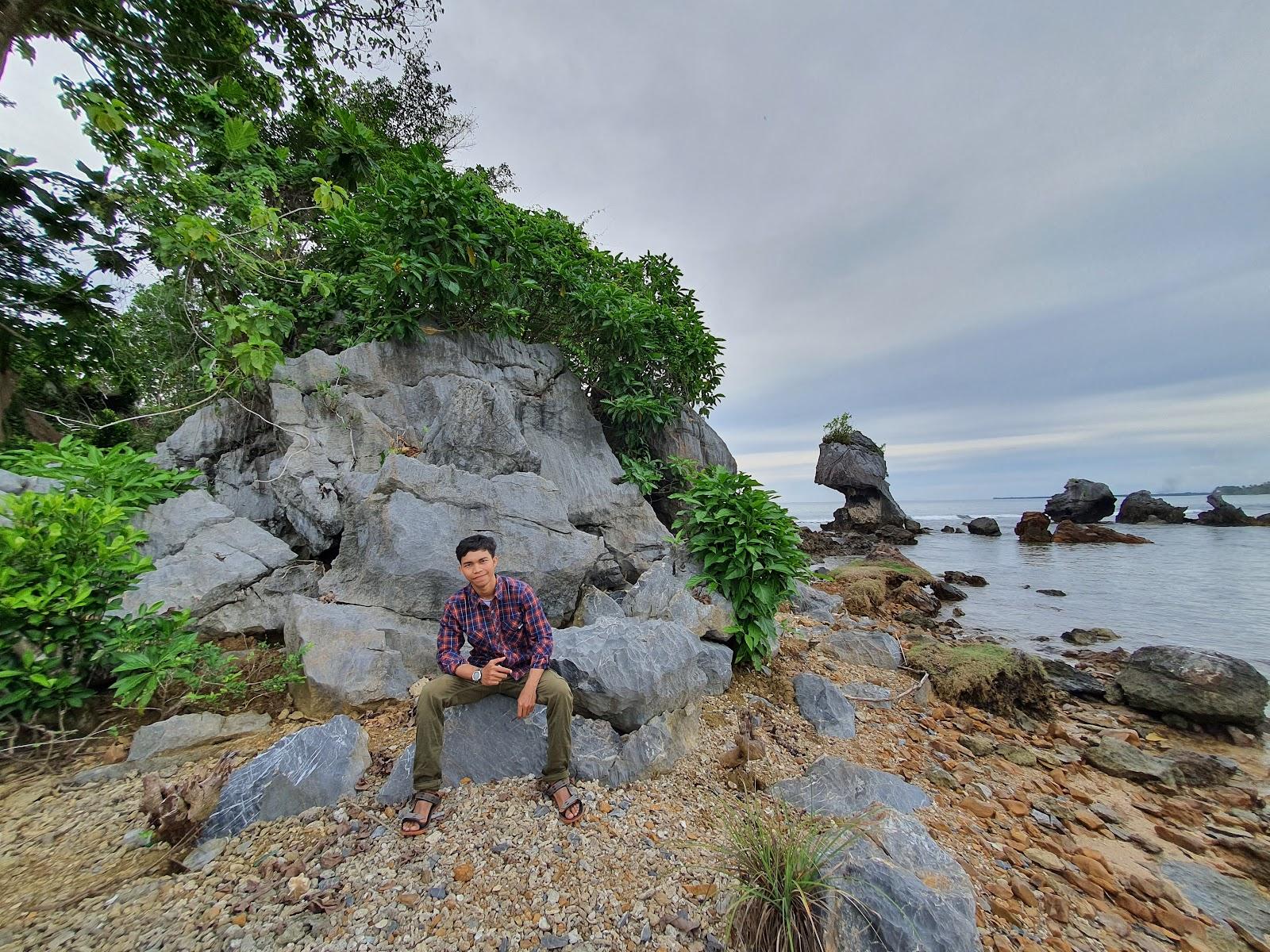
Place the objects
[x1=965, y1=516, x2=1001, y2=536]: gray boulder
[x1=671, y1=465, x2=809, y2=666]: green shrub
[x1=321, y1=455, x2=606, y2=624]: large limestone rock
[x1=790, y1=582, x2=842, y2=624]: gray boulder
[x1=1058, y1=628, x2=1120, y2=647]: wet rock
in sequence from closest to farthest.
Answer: [x1=321, y1=455, x2=606, y2=624]: large limestone rock, [x1=671, y1=465, x2=809, y2=666]: green shrub, [x1=790, y1=582, x2=842, y2=624]: gray boulder, [x1=1058, y1=628, x2=1120, y2=647]: wet rock, [x1=965, y1=516, x2=1001, y2=536]: gray boulder

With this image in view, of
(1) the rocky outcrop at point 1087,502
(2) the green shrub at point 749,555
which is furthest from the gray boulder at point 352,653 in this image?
(1) the rocky outcrop at point 1087,502

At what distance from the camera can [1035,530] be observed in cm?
3023

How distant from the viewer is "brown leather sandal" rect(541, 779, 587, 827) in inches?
125

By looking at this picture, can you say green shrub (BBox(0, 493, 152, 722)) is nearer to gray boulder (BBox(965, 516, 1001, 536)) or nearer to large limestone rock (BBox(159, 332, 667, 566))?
large limestone rock (BBox(159, 332, 667, 566))

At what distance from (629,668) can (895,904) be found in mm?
2272

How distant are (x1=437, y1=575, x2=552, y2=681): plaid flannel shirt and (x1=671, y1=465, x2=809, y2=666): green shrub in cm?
276

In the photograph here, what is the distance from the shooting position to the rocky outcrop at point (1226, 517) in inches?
1359

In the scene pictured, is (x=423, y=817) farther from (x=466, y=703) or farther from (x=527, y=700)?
(x=527, y=700)

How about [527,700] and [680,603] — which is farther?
[680,603]

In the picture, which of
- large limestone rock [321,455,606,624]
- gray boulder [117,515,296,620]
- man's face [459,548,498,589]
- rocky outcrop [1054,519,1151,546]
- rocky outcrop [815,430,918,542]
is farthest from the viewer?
rocky outcrop [815,430,918,542]

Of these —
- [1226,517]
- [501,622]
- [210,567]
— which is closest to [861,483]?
[1226,517]

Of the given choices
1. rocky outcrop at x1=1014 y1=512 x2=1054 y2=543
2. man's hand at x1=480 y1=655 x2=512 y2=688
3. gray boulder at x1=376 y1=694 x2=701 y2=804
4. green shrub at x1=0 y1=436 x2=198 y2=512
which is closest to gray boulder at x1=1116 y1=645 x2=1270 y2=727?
gray boulder at x1=376 y1=694 x2=701 y2=804

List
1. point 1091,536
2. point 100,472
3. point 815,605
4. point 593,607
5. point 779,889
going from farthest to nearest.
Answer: point 1091,536, point 815,605, point 593,607, point 100,472, point 779,889

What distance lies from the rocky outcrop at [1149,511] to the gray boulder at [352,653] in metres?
54.0
